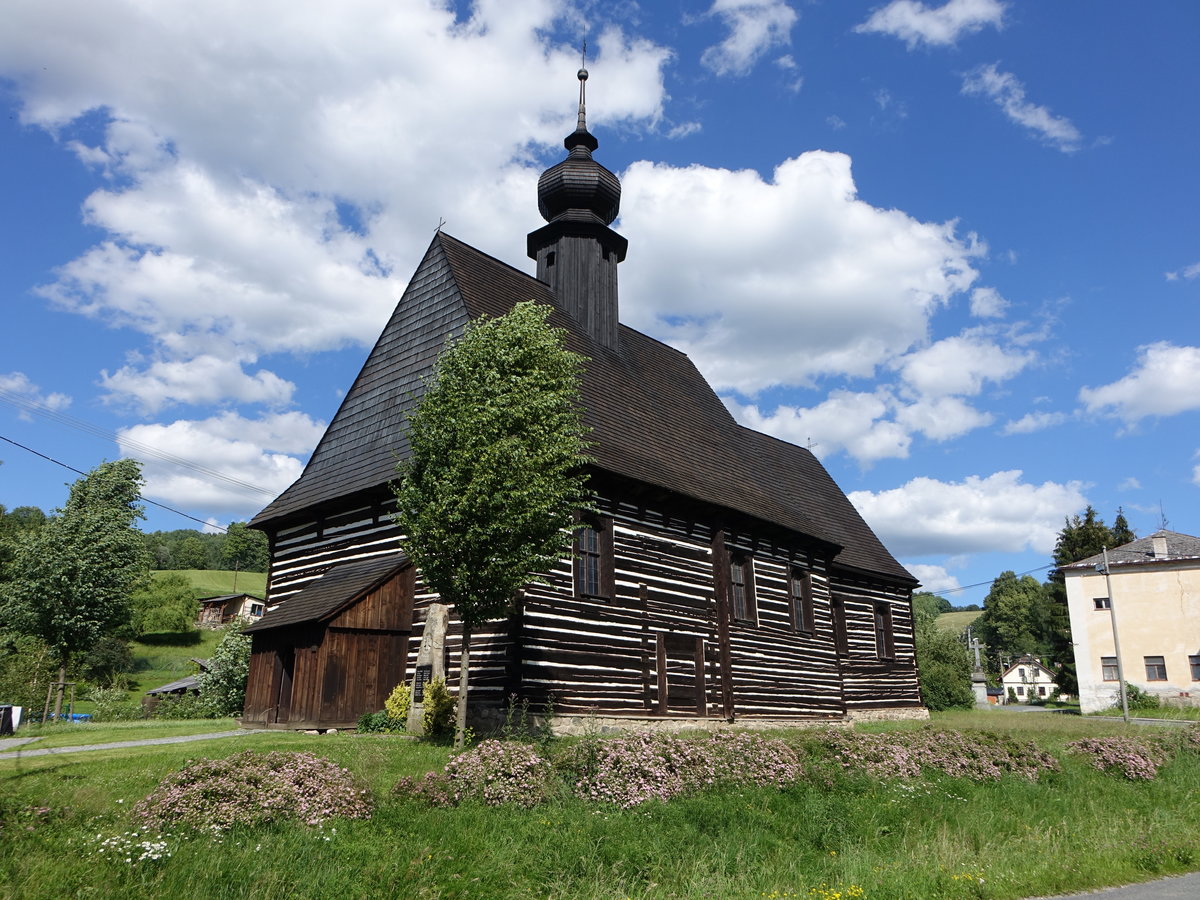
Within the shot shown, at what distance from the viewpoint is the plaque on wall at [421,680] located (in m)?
16.5

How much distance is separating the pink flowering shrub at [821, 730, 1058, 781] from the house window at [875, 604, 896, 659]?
18.4 metres

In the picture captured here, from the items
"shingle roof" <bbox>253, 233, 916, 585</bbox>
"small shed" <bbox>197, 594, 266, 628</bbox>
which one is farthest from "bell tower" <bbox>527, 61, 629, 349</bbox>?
"small shed" <bbox>197, 594, 266, 628</bbox>

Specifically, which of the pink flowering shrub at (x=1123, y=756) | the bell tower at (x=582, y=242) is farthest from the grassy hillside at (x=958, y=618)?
the pink flowering shrub at (x=1123, y=756)

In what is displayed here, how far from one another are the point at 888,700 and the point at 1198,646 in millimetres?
17935

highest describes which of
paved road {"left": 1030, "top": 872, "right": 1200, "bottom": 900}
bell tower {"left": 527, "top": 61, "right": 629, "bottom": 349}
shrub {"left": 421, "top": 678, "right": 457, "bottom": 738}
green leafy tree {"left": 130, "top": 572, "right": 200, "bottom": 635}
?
bell tower {"left": 527, "top": 61, "right": 629, "bottom": 349}

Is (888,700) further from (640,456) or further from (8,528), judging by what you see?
(8,528)

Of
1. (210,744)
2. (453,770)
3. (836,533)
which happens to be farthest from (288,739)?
(836,533)

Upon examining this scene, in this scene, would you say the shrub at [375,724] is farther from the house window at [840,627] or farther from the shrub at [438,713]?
the house window at [840,627]

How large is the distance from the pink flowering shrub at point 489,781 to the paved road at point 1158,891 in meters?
5.26

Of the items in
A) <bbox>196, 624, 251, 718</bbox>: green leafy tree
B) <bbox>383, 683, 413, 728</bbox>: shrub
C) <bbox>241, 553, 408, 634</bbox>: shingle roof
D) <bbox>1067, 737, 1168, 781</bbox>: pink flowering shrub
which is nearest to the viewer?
<bbox>1067, 737, 1168, 781</bbox>: pink flowering shrub

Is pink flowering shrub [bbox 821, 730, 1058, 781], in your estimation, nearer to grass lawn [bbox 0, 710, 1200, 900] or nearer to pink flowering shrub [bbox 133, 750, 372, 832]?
grass lawn [bbox 0, 710, 1200, 900]

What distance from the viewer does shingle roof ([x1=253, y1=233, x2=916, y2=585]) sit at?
1997cm

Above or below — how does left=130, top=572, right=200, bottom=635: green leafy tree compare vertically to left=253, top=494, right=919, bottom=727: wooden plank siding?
above

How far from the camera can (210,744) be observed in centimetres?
1331
